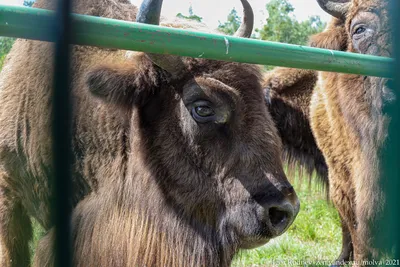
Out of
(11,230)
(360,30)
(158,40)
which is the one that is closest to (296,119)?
(360,30)

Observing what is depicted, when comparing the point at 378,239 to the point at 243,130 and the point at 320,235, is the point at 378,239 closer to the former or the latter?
the point at 243,130

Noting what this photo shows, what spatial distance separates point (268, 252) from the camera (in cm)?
627

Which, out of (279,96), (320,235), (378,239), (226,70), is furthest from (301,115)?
(226,70)

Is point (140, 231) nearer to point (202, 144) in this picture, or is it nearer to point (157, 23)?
point (202, 144)

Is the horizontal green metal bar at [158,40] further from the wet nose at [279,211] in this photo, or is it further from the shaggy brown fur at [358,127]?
the shaggy brown fur at [358,127]

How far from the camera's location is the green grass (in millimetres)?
5941

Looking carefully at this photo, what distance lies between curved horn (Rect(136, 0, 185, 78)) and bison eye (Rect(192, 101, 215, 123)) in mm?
277

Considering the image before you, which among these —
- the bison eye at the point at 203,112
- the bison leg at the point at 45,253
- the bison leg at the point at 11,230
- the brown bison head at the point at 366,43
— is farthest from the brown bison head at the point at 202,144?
the brown bison head at the point at 366,43

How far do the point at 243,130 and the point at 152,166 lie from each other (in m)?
0.66

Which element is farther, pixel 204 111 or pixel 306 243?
pixel 306 243

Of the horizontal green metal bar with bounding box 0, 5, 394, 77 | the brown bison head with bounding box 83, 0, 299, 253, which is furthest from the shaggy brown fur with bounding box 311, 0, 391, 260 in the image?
the horizontal green metal bar with bounding box 0, 5, 394, 77

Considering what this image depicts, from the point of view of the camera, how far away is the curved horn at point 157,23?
325cm

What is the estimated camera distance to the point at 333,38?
17.3ft

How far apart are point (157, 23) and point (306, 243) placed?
4.48m
